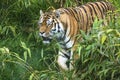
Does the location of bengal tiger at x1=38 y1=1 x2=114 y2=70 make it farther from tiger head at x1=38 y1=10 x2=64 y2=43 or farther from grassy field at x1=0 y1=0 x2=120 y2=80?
grassy field at x1=0 y1=0 x2=120 y2=80

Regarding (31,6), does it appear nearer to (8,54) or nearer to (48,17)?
(48,17)

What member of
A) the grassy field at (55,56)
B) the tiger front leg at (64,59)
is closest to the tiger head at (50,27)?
the grassy field at (55,56)

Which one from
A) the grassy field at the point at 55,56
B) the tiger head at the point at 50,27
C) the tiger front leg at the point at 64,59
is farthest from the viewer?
the tiger front leg at the point at 64,59

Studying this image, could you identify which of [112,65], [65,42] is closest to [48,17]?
[65,42]

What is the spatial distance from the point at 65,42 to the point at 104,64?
1222mm

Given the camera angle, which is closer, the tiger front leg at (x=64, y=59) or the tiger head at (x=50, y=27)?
the tiger head at (x=50, y=27)

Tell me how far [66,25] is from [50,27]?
0.29 meters

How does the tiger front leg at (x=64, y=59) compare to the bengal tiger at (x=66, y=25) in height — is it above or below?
below

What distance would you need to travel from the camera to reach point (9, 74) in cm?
649

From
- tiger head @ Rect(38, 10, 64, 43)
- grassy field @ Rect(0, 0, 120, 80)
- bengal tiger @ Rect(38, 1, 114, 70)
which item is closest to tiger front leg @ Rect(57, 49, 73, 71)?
bengal tiger @ Rect(38, 1, 114, 70)

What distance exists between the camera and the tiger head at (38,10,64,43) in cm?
638

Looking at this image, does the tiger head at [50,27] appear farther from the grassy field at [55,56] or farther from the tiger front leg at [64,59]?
the tiger front leg at [64,59]

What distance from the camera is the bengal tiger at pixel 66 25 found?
6.41 metres

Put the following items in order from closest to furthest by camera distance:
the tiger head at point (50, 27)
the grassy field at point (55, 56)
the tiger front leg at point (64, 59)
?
1. the grassy field at point (55, 56)
2. the tiger head at point (50, 27)
3. the tiger front leg at point (64, 59)
